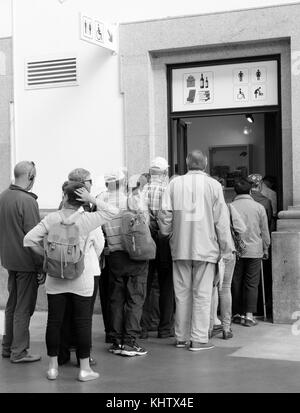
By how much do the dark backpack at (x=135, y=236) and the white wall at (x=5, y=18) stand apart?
4.89m

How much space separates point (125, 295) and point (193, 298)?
0.73 meters

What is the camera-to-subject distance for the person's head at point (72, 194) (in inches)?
238

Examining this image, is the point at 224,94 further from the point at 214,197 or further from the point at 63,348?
the point at 63,348

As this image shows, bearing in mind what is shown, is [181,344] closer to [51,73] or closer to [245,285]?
[245,285]

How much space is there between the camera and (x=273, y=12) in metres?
9.17

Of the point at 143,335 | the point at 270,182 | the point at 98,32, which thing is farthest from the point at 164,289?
the point at 98,32

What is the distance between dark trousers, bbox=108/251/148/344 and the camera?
7.12 metres

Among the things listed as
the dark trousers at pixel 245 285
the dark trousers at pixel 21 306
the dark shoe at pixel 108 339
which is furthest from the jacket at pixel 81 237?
the dark trousers at pixel 245 285

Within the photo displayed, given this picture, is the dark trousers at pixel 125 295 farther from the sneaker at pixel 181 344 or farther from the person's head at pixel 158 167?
the person's head at pixel 158 167

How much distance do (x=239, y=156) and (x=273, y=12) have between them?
4.66 metres

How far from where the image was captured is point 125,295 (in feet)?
23.8

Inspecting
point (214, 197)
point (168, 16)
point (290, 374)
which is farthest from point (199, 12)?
point (290, 374)

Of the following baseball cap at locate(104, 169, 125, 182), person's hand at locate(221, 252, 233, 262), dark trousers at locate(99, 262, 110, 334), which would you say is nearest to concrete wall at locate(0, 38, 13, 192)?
dark trousers at locate(99, 262, 110, 334)

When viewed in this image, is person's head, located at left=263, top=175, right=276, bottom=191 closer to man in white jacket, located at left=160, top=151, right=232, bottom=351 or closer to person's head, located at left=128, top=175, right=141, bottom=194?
person's head, located at left=128, top=175, right=141, bottom=194
